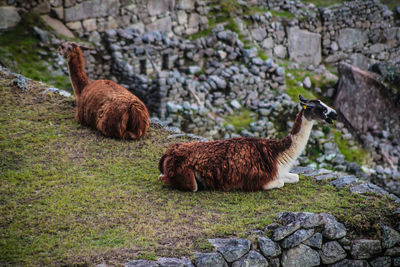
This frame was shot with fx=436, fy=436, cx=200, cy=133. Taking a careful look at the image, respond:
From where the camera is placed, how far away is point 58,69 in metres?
9.88

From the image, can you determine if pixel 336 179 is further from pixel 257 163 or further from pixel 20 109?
pixel 20 109

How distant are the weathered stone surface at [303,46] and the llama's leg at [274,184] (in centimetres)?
984

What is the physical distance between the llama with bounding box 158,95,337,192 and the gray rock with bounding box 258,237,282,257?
1.08 metres

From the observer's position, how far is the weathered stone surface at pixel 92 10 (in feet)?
35.0

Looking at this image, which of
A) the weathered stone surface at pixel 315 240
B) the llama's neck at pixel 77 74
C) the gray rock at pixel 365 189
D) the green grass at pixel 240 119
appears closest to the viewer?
the weathered stone surface at pixel 315 240

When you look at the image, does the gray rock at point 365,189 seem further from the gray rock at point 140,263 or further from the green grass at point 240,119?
the green grass at point 240,119

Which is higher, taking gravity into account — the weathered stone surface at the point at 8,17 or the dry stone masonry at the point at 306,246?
the weathered stone surface at the point at 8,17

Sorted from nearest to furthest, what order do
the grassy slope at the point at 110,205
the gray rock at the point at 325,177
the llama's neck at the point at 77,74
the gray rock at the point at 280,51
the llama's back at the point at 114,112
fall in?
the grassy slope at the point at 110,205, the gray rock at the point at 325,177, the llama's back at the point at 114,112, the llama's neck at the point at 77,74, the gray rock at the point at 280,51

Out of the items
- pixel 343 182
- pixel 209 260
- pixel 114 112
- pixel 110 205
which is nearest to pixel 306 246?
pixel 209 260

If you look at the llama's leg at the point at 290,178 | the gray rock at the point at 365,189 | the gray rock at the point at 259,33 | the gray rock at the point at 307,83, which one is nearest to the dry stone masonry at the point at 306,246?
the gray rock at the point at 365,189

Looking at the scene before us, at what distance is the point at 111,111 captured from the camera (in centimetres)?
660

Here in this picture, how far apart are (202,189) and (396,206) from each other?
2220 millimetres

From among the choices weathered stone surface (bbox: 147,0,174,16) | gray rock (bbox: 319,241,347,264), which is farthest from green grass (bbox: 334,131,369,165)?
gray rock (bbox: 319,241,347,264)

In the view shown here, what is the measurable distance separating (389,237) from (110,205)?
9.86ft
